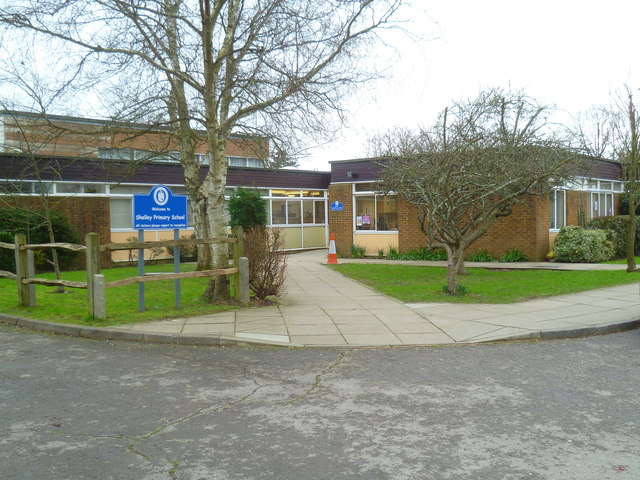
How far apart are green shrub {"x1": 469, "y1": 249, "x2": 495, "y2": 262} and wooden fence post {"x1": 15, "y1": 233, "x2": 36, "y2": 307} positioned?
1448 centimetres

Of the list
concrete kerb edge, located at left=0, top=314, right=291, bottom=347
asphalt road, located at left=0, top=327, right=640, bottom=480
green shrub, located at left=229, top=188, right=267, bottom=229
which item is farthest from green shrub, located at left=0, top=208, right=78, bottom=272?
asphalt road, located at left=0, top=327, right=640, bottom=480

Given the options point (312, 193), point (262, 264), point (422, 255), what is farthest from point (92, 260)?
point (312, 193)

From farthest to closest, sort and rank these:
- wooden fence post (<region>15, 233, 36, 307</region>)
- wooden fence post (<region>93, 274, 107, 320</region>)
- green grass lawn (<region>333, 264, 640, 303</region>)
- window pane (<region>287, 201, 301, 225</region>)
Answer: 1. window pane (<region>287, 201, 301, 225</region>)
2. green grass lawn (<region>333, 264, 640, 303</region>)
3. wooden fence post (<region>15, 233, 36, 307</region>)
4. wooden fence post (<region>93, 274, 107, 320</region>)

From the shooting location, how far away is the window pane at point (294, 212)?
2681 cm

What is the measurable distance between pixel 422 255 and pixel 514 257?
3.29 meters

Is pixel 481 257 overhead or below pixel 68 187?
below

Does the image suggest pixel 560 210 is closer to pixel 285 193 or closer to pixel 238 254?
pixel 285 193

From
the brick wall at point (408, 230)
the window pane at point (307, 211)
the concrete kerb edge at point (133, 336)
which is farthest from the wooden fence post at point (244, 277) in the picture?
the window pane at point (307, 211)

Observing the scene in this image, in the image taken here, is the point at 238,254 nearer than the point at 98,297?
No

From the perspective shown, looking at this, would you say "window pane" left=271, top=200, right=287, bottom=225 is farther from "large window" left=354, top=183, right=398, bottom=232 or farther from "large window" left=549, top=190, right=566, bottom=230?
"large window" left=549, top=190, right=566, bottom=230

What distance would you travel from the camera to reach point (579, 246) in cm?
1892

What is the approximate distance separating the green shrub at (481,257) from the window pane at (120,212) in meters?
12.5

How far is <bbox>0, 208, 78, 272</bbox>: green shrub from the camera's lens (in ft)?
53.1

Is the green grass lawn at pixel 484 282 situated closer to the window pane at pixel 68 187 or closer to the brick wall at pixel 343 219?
the brick wall at pixel 343 219
